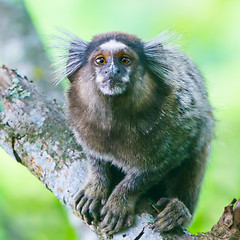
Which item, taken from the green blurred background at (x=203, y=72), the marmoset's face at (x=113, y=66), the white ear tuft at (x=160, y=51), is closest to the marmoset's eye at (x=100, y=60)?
the marmoset's face at (x=113, y=66)

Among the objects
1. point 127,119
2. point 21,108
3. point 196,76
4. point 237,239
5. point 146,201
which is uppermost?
point 21,108

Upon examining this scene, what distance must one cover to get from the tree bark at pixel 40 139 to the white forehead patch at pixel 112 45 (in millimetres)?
853

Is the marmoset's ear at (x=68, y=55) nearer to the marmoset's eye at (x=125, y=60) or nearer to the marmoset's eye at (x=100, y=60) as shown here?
the marmoset's eye at (x=100, y=60)

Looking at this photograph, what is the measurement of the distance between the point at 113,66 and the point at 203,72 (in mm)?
2308

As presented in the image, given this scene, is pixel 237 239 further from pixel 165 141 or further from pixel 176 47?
pixel 176 47

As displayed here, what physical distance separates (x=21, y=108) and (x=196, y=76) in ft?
6.28

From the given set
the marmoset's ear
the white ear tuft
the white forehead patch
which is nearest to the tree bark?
the marmoset's ear

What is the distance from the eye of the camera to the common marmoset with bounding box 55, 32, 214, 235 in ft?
10.7

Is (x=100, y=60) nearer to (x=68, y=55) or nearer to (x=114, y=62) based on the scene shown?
(x=114, y=62)

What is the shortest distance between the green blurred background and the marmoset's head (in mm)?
1442

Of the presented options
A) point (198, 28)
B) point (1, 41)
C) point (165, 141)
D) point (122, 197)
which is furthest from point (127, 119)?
point (198, 28)

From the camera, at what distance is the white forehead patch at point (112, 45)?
327cm

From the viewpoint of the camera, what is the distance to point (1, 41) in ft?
16.4

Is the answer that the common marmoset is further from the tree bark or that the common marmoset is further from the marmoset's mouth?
the tree bark
